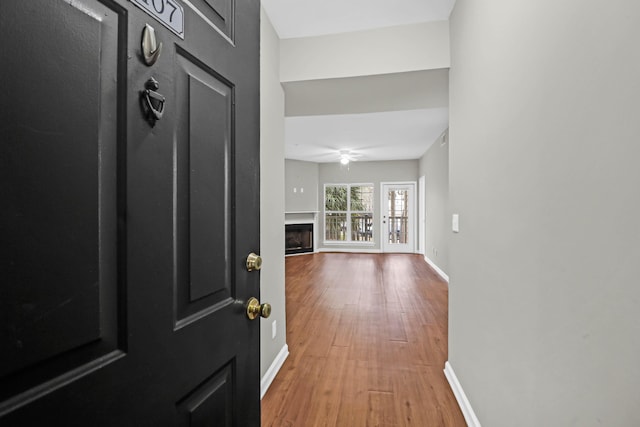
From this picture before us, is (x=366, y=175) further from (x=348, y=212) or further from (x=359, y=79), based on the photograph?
(x=359, y=79)

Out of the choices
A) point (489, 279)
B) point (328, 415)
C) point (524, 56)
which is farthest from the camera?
point (328, 415)

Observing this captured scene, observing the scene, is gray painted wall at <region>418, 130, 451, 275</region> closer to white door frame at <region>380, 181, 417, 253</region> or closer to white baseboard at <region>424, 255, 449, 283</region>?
white baseboard at <region>424, 255, 449, 283</region>

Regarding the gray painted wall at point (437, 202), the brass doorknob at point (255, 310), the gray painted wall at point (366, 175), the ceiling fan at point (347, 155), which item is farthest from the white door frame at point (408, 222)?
the brass doorknob at point (255, 310)

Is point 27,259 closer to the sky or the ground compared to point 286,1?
closer to the ground

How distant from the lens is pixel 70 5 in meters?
0.48

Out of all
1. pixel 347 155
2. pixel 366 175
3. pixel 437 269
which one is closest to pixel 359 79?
pixel 437 269

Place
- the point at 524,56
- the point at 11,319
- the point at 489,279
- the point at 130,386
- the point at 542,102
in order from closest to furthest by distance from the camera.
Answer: the point at 11,319
the point at 130,386
the point at 542,102
the point at 524,56
the point at 489,279

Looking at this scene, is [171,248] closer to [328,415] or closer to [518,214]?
[518,214]

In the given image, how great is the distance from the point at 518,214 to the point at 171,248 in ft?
3.85

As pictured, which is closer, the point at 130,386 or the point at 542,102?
the point at 130,386

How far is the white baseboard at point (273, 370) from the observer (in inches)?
75.2

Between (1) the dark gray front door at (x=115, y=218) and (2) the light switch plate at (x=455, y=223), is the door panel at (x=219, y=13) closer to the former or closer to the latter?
(1) the dark gray front door at (x=115, y=218)

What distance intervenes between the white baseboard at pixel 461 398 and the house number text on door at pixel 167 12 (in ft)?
6.66

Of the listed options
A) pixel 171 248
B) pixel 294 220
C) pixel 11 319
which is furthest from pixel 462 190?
pixel 294 220
